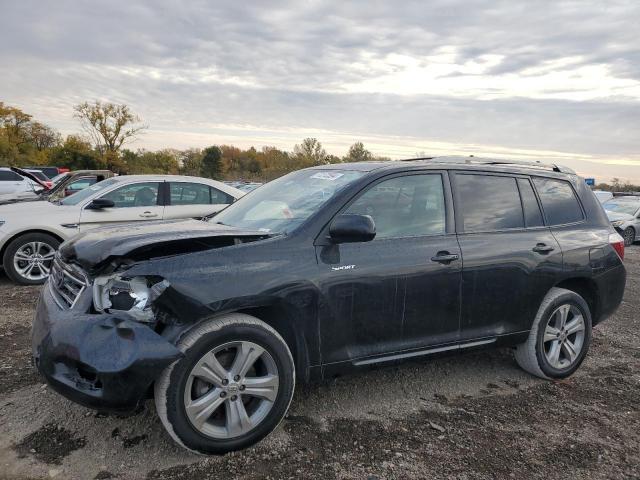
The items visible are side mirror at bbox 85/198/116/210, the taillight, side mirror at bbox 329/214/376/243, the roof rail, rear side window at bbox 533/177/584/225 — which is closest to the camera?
side mirror at bbox 329/214/376/243

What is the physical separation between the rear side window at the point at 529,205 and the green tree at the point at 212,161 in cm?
7244

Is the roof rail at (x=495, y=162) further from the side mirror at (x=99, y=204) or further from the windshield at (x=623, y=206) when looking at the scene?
the windshield at (x=623, y=206)

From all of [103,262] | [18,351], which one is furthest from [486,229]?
[18,351]

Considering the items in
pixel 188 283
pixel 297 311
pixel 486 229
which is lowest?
pixel 297 311

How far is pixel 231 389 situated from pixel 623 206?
1755 centimetres

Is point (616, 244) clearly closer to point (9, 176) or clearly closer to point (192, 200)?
point (192, 200)

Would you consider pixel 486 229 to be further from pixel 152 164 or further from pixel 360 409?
pixel 152 164

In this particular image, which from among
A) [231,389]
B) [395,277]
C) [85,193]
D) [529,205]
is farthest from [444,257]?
[85,193]

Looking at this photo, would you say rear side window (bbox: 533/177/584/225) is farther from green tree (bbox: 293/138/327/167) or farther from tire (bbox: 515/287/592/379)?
green tree (bbox: 293/138/327/167)

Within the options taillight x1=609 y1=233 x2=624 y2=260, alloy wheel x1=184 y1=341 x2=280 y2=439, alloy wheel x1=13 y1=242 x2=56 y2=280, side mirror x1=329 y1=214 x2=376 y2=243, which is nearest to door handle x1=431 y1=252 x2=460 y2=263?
side mirror x1=329 y1=214 x2=376 y2=243

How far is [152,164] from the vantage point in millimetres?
67875

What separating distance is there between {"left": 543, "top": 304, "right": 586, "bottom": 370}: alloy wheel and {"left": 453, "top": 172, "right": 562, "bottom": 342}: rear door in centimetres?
29

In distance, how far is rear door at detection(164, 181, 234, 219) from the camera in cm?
798

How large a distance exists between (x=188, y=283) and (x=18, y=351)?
2621 mm
